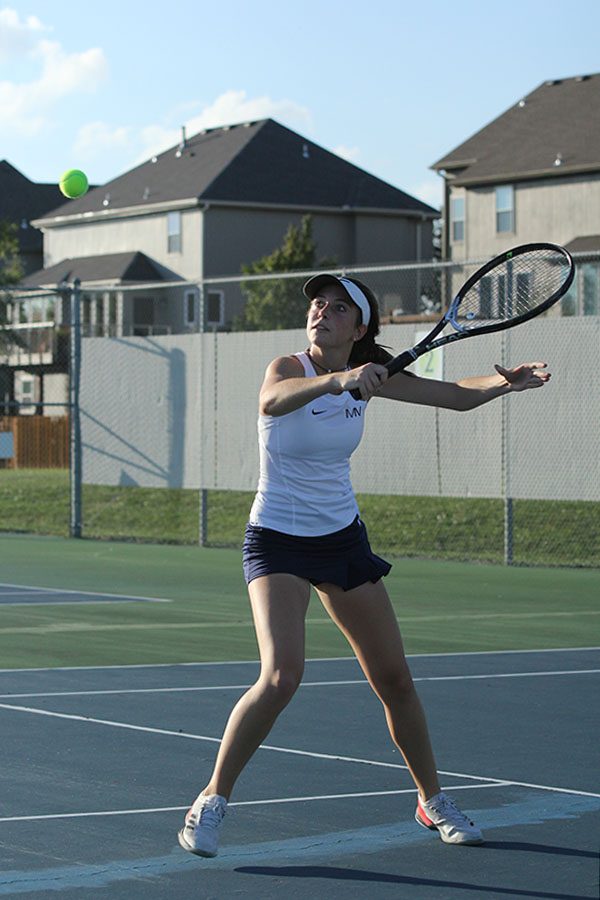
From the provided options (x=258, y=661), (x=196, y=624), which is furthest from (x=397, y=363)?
(x=196, y=624)

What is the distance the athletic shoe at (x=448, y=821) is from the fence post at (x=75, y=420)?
15.5 metres

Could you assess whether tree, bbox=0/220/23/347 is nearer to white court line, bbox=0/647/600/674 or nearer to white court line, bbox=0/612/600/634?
white court line, bbox=0/612/600/634

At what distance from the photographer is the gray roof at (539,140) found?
43312 mm

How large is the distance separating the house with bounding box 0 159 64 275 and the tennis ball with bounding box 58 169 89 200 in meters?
50.7

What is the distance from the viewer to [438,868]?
5617mm

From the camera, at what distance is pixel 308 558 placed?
5883 millimetres

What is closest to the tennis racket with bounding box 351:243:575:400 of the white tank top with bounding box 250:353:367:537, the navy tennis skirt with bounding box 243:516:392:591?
the white tank top with bounding box 250:353:367:537

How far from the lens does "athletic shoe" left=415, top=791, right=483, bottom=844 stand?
5902mm

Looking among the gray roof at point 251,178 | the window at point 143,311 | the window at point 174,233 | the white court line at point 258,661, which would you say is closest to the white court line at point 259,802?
the white court line at point 258,661

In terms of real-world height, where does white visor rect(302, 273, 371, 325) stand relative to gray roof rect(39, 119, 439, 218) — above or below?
below

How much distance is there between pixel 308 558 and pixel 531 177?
39.3m

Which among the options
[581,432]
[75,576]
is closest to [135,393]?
[75,576]

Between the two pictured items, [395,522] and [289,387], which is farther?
[395,522]

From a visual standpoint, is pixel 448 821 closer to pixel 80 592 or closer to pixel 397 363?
pixel 397 363
